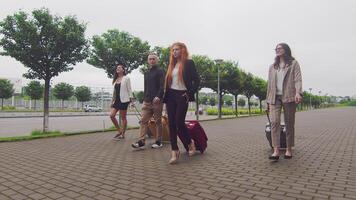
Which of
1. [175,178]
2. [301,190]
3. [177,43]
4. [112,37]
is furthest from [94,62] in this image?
[301,190]

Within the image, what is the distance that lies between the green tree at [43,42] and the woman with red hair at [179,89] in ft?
19.5

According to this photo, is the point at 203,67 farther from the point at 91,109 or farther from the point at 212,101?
the point at 212,101

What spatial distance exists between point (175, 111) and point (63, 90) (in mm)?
49255

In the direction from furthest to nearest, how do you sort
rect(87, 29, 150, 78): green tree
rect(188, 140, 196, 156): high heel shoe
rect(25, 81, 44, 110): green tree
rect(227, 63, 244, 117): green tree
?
rect(25, 81, 44, 110): green tree < rect(227, 63, 244, 117): green tree < rect(87, 29, 150, 78): green tree < rect(188, 140, 196, 156): high heel shoe

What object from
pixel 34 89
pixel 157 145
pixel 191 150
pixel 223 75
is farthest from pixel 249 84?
pixel 34 89

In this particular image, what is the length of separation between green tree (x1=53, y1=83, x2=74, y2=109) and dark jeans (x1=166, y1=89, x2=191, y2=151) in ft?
160

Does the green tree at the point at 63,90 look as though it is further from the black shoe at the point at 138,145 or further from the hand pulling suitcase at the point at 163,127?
the black shoe at the point at 138,145

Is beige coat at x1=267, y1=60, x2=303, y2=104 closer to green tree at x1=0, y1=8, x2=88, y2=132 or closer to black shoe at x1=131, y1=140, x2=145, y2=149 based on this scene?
black shoe at x1=131, y1=140, x2=145, y2=149

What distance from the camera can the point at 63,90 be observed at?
50.4 metres

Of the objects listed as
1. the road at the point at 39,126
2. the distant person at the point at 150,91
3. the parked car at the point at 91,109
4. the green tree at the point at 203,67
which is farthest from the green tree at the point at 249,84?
the parked car at the point at 91,109

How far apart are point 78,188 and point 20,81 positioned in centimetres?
5603

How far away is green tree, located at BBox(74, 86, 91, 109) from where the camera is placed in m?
53.3

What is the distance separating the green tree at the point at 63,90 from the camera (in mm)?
50312

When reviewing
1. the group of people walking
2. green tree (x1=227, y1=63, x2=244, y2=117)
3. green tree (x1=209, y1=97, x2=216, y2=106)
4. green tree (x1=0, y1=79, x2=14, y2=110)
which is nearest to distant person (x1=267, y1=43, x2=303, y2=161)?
the group of people walking
